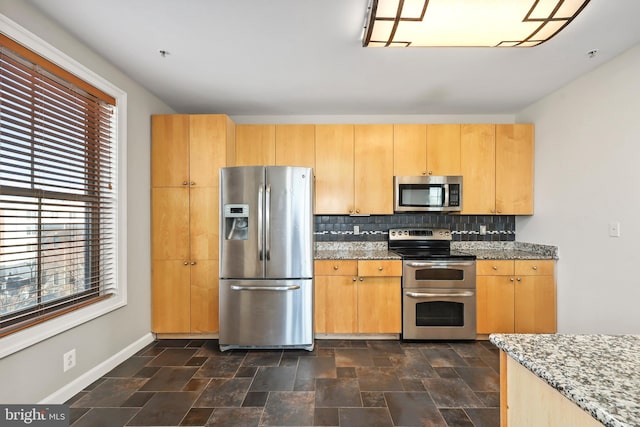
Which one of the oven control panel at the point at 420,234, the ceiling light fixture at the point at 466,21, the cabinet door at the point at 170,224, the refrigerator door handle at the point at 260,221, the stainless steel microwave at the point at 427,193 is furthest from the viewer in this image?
the oven control panel at the point at 420,234

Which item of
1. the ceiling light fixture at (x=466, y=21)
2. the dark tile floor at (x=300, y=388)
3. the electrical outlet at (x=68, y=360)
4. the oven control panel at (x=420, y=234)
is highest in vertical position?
the ceiling light fixture at (x=466, y=21)

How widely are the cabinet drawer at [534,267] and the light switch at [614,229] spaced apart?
69cm

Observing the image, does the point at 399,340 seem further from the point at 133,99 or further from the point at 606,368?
the point at 133,99

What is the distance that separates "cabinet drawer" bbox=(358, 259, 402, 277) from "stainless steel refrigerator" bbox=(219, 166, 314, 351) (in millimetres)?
613

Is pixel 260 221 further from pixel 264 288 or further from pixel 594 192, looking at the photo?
pixel 594 192

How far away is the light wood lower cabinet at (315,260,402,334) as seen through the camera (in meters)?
3.07

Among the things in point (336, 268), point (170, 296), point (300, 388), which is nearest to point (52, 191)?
point (170, 296)

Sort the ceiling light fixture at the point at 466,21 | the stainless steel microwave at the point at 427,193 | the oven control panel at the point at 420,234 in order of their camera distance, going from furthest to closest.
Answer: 1. the oven control panel at the point at 420,234
2. the stainless steel microwave at the point at 427,193
3. the ceiling light fixture at the point at 466,21

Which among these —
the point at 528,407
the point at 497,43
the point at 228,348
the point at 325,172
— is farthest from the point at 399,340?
the point at 497,43

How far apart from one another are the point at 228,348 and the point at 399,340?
1683 millimetres

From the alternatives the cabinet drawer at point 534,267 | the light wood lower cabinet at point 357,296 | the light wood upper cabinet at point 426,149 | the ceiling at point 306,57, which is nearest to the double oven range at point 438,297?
the light wood lower cabinet at point 357,296

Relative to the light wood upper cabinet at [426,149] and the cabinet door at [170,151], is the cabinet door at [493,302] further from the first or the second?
the cabinet door at [170,151]

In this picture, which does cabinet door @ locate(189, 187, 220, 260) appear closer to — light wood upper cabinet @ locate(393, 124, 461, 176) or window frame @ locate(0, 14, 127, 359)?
window frame @ locate(0, 14, 127, 359)

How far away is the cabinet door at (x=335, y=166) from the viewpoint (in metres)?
3.43
